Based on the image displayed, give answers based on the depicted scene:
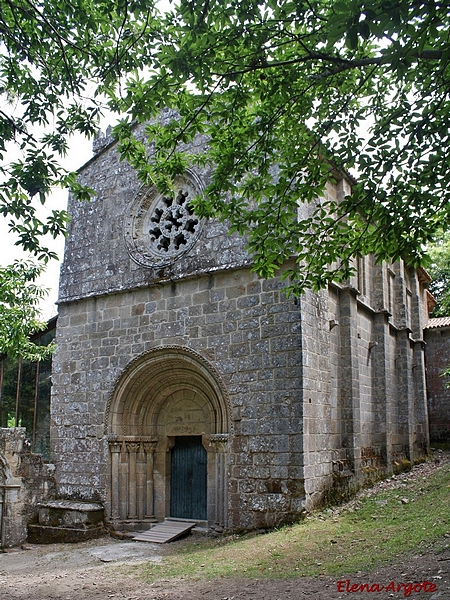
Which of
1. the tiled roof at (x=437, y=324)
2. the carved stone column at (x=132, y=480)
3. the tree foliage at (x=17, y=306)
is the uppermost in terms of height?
the tiled roof at (x=437, y=324)

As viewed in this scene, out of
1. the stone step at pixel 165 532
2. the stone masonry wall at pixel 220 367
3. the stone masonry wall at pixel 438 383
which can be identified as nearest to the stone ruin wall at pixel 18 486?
the stone masonry wall at pixel 220 367

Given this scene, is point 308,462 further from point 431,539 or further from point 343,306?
point 343,306

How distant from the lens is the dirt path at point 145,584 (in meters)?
5.60

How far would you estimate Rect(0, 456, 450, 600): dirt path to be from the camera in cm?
560

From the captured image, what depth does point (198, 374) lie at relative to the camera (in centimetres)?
1072

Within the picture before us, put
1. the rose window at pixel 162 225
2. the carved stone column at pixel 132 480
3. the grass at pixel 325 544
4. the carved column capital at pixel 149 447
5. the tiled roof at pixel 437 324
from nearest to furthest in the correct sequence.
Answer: the grass at pixel 325 544, the carved stone column at pixel 132 480, the rose window at pixel 162 225, the carved column capital at pixel 149 447, the tiled roof at pixel 437 324

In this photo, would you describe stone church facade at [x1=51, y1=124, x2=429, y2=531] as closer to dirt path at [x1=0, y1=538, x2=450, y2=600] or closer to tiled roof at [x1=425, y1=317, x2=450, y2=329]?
dirt path at [x1=0, y1=538, x2=450, y2=600]

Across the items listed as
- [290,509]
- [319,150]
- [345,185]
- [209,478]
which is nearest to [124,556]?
[209,478]

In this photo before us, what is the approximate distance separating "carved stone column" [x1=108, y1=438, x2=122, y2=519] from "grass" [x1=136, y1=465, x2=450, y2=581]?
5.85ft

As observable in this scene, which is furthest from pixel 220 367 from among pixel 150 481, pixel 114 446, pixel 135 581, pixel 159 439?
pixel 135 581

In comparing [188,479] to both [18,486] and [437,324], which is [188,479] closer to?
[18,486]

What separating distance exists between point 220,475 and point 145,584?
2.89 meters

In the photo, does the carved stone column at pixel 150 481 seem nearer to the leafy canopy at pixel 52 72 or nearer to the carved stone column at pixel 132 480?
the carved stone column at pixel 132 480

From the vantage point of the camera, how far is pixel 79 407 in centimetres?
1186
